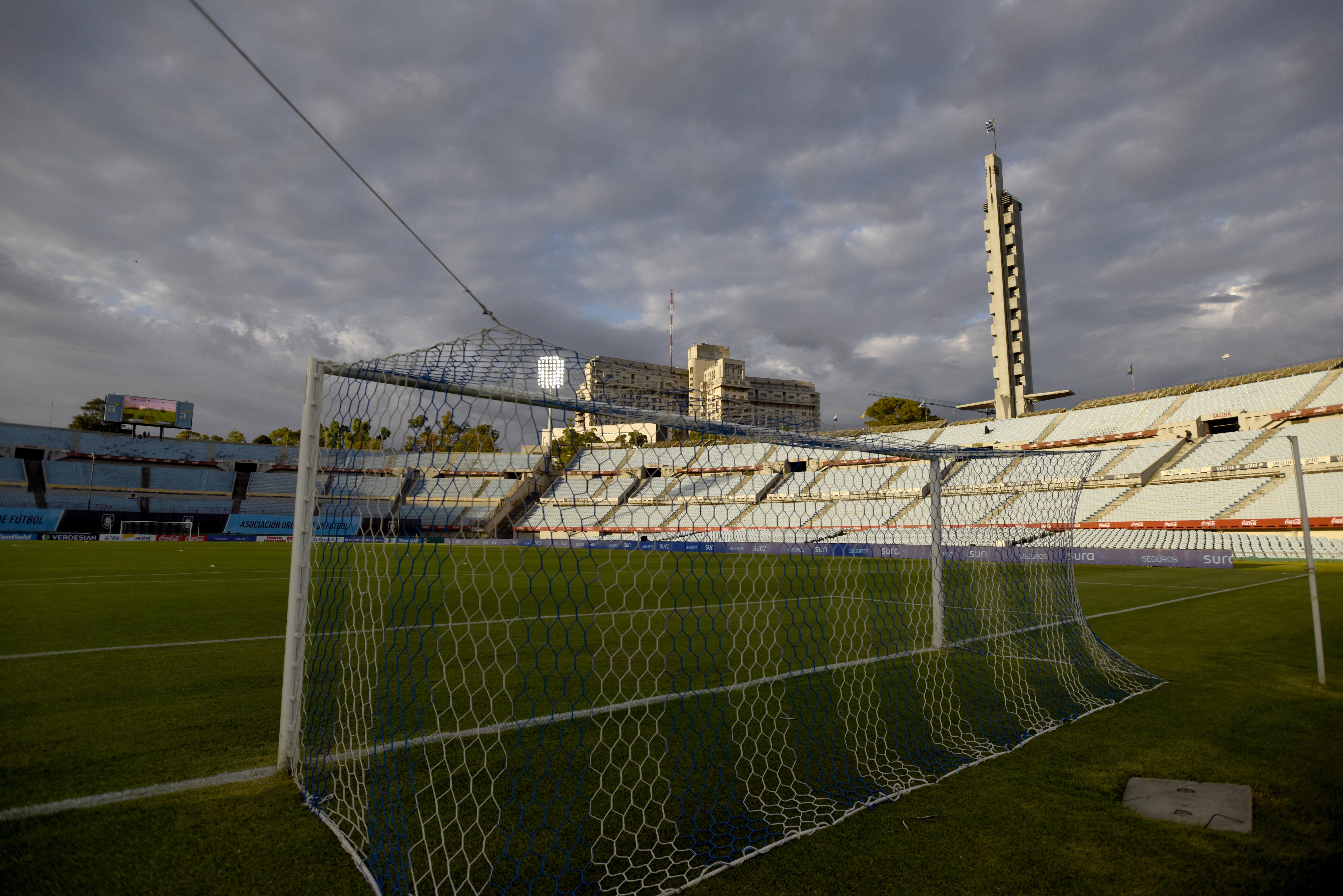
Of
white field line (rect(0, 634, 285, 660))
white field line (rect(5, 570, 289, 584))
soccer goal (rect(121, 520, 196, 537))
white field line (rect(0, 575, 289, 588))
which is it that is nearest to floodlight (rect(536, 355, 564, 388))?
white field line (rect(0, 634, 285, 660))

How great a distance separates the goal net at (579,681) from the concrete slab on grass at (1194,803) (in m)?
0.74

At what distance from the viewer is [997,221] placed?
39.2 metres

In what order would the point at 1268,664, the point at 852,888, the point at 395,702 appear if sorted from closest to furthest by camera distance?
the point at 852,888
the point at 395,702
the point at 1268,664

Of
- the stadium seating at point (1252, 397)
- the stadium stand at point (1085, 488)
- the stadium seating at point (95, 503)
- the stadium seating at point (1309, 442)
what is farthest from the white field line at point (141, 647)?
the stadium seating at point (95, 503)

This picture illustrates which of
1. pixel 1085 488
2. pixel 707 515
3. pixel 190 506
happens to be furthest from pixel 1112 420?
pixel 190 506

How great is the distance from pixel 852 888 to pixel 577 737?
191 centimetres

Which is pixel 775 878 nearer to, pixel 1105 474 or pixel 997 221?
pixel 1105 474

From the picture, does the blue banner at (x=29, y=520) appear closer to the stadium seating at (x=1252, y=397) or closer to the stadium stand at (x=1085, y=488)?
the stadium stand at (x=1085, y=488)

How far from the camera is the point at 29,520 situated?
125ft

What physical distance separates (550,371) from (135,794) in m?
2.74

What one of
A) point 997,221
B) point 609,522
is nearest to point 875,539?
point 609,522

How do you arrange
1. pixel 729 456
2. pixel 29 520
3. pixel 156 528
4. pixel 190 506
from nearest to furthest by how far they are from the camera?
1. pixel 729 456
2. pixel 29 520
3. pixel 156 528
4. pixel 190 506

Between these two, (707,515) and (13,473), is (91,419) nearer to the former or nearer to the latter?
(13,473)

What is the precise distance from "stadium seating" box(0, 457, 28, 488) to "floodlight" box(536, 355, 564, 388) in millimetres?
55265
